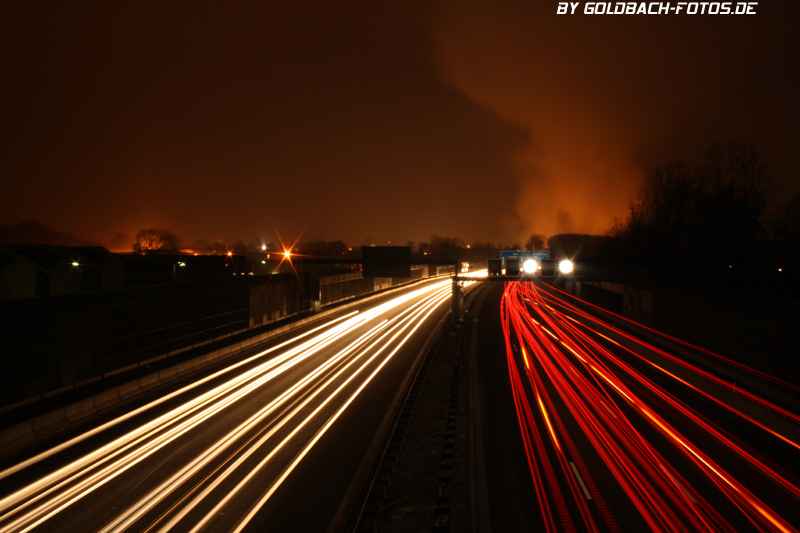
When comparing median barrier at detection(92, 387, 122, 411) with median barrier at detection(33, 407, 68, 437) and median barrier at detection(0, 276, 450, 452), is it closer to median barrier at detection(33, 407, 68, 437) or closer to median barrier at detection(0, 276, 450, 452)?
median barrier at detection(0, 276, 450, 452)

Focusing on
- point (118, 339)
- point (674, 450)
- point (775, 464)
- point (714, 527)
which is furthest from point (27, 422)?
point (775, 464)

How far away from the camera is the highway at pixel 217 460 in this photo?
25.4 ft

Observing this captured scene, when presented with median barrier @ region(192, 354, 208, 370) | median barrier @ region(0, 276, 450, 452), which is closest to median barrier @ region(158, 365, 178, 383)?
median barrier @ region(0, 276, 450, 452)

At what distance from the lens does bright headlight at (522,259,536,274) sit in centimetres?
2988

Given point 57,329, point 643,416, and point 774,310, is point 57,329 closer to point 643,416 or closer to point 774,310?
point 643,416

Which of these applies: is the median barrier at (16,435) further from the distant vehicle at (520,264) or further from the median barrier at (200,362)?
the distant vehicle at (520,264)

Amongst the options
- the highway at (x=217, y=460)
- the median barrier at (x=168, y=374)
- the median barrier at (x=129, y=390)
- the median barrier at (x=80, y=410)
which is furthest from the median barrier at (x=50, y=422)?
the median barrier at (x=168, y=374)

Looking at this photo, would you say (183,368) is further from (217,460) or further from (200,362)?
(217,460)

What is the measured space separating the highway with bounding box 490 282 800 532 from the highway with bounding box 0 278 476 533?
326cm

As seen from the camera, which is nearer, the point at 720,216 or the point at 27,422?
the point at 27,422

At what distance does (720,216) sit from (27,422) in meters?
49.0

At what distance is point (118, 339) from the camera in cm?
1551

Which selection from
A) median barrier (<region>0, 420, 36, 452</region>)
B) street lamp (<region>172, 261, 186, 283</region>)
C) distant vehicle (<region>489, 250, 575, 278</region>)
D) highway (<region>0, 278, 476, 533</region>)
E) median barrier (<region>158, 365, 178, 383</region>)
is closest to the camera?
highway (<region>0, 278, 476, 533</region>)

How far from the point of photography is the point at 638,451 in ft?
35.0
